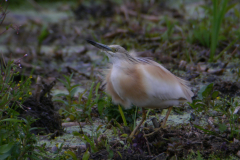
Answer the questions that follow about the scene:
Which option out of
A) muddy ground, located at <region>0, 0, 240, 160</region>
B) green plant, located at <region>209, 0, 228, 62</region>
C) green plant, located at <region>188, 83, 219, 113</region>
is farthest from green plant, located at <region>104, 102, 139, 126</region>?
green plant, located at <region>209, 0, 228, 62</region>

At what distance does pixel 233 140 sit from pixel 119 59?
3.51 feet

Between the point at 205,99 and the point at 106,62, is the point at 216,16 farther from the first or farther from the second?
the point at 106,62

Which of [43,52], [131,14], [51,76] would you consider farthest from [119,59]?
[131,14]

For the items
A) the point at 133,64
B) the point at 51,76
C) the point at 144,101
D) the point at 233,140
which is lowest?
the point at 51,76

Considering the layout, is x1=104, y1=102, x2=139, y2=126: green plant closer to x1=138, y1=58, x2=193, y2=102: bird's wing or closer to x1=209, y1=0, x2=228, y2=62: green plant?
x1=138, y1=58, x2=193, y2=102: bird's wing

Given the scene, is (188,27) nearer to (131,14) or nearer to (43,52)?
(131,14)

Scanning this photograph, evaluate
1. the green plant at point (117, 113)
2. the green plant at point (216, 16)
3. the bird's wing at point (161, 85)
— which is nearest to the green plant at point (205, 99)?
the bird's wing at point (161, 85)

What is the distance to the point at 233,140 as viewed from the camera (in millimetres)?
2295

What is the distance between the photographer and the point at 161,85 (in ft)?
8.45

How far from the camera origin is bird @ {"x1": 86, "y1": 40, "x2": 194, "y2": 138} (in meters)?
2.51

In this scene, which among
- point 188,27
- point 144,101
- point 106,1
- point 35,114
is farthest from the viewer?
point 106,1

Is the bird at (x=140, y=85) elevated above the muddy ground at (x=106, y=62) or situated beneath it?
elevated above

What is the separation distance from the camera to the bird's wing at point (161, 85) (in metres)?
2.53

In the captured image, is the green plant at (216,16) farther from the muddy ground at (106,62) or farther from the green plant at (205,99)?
the green plant at (205,99)
